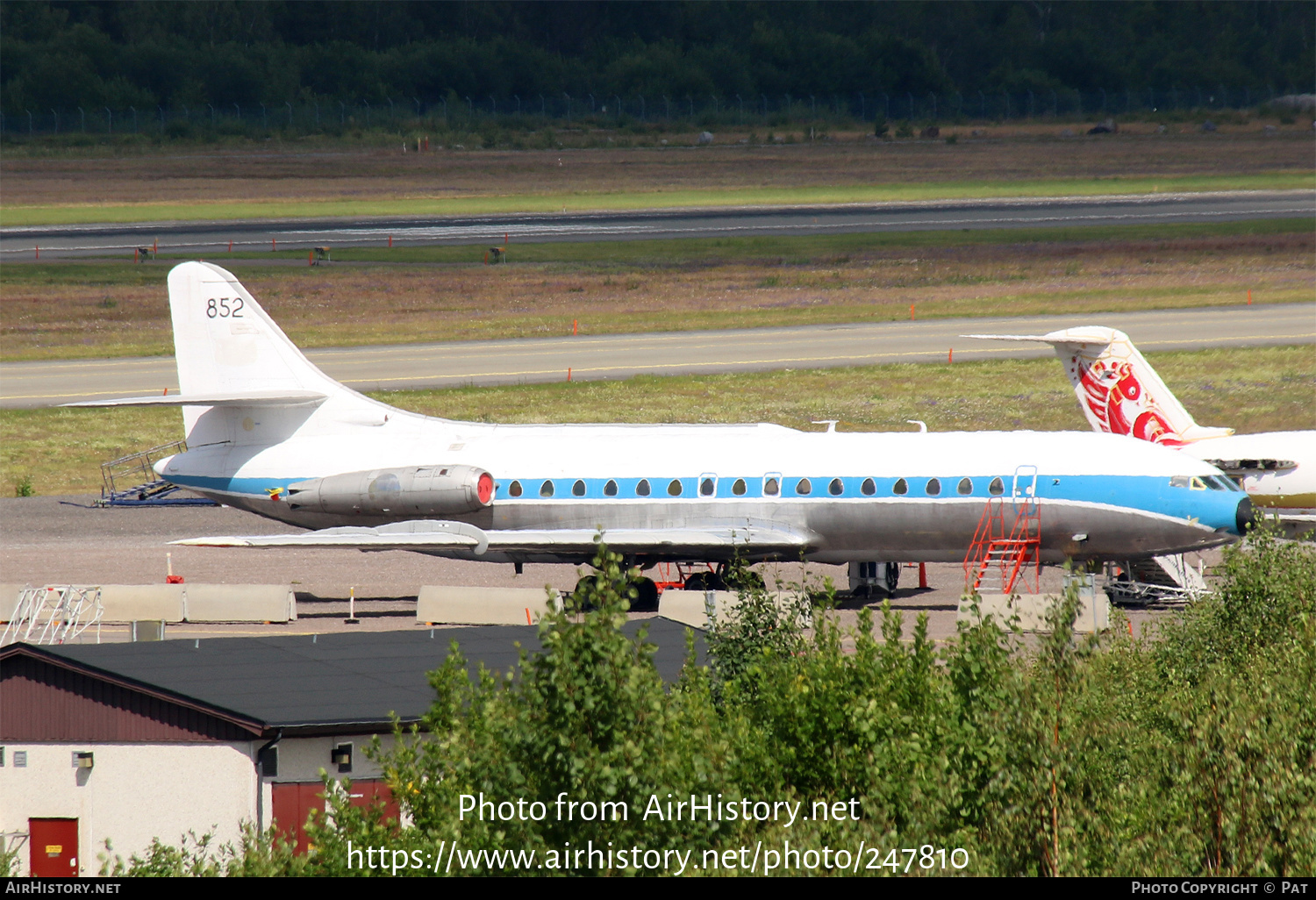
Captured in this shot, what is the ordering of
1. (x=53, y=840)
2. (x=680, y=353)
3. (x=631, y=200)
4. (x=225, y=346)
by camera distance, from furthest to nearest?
(x=631, y=200), (x=680, y=353), (x=225, y=346), (x=53, y=840)

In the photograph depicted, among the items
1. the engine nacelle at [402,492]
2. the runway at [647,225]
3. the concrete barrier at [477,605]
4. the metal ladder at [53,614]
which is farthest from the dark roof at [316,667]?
the runway at [647,225]

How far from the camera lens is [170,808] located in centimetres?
2430

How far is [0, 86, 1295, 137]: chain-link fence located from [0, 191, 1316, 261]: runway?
1711 inches

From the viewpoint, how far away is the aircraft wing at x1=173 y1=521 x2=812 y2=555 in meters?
36.9

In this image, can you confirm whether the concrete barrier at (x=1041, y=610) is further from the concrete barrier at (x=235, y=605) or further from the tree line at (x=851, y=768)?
the concrete barrier at (x=235, y=605)

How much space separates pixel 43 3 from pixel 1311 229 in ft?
406

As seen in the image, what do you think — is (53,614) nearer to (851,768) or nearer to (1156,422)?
(851,768)

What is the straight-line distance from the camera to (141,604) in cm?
3728

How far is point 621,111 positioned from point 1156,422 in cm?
13064

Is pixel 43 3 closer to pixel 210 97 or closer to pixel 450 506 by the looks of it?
pixel 210 97

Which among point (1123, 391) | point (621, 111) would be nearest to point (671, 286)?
point (1123, 391)

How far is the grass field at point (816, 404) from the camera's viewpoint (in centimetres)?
6050
